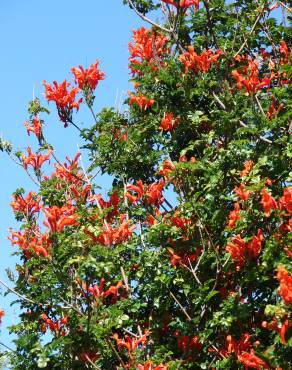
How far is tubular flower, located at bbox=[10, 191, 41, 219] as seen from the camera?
22.3 feet

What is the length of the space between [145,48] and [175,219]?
272 centimetres

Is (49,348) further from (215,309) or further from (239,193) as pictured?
(239,193)

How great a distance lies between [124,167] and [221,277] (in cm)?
184

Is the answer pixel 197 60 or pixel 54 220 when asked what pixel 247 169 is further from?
pixel 54 220

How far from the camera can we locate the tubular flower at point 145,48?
739 cm

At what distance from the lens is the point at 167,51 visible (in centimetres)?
785

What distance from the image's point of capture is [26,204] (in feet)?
22.3

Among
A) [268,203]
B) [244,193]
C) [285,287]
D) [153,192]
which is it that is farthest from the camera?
[153,192]

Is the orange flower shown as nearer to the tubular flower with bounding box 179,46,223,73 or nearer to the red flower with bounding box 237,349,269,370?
the tubular flower with bounding box 179,46,223,73

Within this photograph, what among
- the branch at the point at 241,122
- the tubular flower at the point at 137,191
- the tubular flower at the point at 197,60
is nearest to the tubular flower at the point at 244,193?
the branch at the point at 241,122

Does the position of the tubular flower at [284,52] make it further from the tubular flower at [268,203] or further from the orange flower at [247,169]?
the tubular flower at [268,203]

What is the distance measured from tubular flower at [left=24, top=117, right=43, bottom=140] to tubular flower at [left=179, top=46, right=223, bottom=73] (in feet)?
6.41

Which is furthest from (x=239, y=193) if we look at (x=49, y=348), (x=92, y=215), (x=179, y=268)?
(x=49, y=348)

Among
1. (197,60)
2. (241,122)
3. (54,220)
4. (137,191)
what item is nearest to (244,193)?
(241,122)
